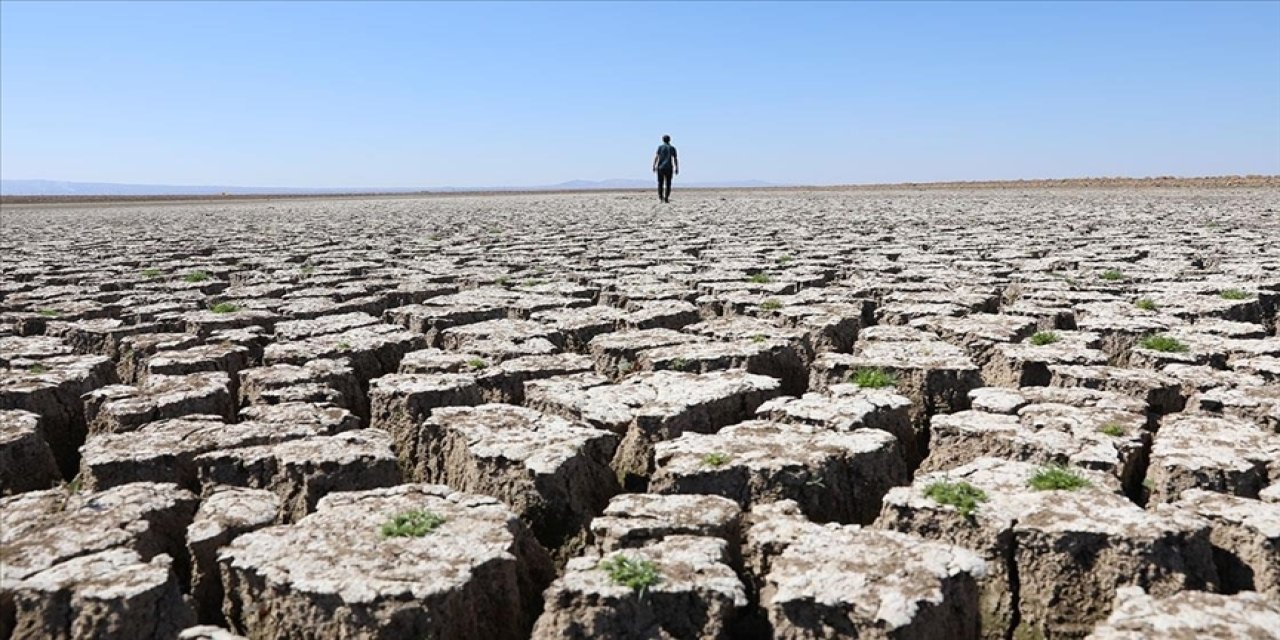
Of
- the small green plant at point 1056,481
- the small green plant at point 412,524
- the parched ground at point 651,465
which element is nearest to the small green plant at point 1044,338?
the parched ground at point 651,465

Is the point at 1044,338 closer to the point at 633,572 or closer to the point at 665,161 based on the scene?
the point at 633,572

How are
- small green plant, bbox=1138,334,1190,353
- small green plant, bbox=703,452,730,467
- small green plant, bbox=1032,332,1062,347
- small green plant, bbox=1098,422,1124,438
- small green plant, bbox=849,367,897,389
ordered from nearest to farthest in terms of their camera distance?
small green plant, bbox=703,452,730,467 < small green plant, bbox=1098,422,1124,438 < small green plant, bbox=849,367,897,389 < small green plant, bbox=1138,334,1190,353 < small green plant, bbox=1032,332,1062,347

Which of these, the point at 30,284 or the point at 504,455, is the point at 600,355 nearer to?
the point at 504,455

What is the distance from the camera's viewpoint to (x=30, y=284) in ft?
22.1

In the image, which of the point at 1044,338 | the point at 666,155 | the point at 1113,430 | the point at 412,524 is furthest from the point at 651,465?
the point at 666,155

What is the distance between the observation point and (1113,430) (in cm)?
277

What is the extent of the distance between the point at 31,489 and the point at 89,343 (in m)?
1.98

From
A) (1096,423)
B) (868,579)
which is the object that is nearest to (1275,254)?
(1096,423)

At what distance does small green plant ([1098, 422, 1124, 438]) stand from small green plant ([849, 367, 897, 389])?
77 centimetres

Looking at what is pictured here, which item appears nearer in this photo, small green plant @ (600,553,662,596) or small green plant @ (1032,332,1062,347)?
small green plant @ (600,553,662,596)

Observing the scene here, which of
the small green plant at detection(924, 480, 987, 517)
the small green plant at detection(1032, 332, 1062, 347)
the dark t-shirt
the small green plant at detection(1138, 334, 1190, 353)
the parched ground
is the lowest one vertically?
the parched ground

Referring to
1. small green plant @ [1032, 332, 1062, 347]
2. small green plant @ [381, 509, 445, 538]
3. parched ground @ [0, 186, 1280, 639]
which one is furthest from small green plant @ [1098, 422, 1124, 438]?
small green plant @ [381, 509, 445, 538]

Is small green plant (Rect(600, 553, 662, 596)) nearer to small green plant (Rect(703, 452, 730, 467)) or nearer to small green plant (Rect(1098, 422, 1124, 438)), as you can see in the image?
small green plant (Rect(703, 452, 730, 467))

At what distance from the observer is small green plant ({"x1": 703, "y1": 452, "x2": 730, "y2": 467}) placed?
101 inches
